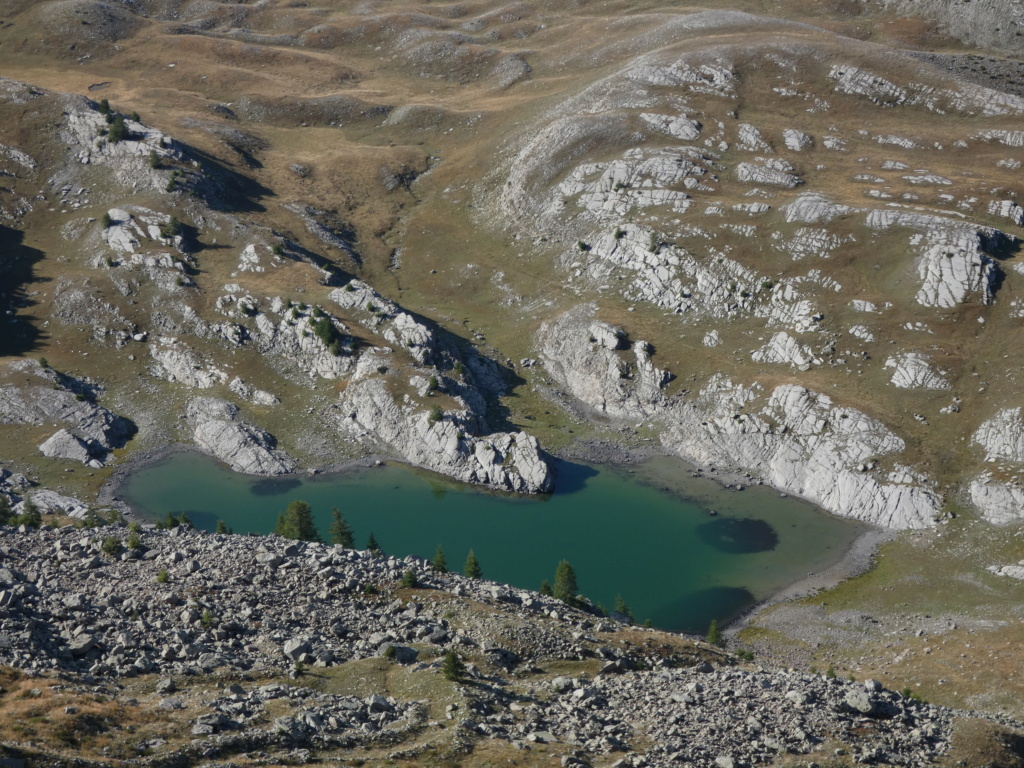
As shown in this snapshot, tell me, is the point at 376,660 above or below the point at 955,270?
below

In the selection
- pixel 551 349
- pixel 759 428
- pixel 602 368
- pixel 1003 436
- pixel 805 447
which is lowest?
pixel 805 447

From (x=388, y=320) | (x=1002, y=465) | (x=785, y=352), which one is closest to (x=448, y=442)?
(x=388, y=320)

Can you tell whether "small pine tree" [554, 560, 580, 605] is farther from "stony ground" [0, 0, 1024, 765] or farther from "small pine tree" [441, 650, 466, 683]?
"small pine tree" [441, 650, 466, 683]

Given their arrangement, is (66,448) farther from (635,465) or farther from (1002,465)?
(1002,465)

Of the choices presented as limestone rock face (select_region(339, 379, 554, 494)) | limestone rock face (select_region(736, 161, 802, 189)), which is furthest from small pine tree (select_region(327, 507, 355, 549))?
limestone rock face (select_region(736, 161, 802, 189))

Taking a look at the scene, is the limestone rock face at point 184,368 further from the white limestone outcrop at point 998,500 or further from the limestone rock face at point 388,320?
the white limestone outcrop at point 998,500

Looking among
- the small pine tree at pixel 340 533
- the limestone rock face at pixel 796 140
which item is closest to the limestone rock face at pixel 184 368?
the small pine tree at pixel 340 533

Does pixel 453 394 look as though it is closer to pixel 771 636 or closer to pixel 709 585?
pixel 709 585

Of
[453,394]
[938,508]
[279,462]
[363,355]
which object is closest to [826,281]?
[938,508]
